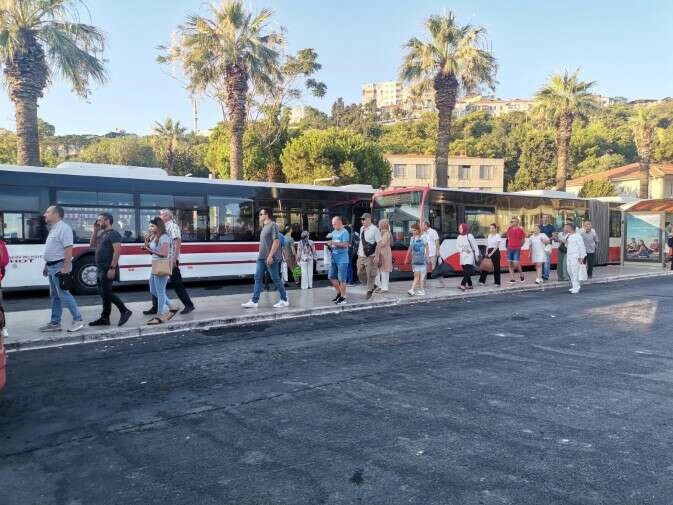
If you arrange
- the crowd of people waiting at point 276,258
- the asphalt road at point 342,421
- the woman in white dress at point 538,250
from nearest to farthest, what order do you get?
the asphalt road at point 342,421, the crowd of people waiting at point 276,258, the woman in white dress at point 538,250

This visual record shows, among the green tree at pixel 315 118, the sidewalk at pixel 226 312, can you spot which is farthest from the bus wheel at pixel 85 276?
the green tree at pixel 315 118

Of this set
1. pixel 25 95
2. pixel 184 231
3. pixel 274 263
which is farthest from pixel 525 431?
pixel 25 95

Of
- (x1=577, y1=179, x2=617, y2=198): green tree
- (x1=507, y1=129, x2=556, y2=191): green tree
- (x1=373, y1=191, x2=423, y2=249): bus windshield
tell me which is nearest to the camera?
(x1=373, y1=191, x2=423, y2=249): bus windshield

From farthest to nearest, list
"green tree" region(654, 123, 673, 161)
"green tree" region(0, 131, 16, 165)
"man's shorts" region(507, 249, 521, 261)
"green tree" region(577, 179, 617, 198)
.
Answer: "green tree" region(654, 123, 673, 161) → "green tree" region(577, 179, 617, 198) → "green tree" region(0, 131, 16, 165) → "man's shorts" region(507, 249, 521, 261)

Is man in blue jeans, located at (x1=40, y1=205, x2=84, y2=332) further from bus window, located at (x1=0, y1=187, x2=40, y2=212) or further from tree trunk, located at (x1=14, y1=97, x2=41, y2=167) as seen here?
tree trunk, located at (x1=14, y1=97, x2=41, y2=167)

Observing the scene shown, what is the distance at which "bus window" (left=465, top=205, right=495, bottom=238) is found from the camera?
17.2 meters

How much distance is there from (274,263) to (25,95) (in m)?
15.3

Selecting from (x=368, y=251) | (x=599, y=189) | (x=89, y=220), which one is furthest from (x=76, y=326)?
(x=599, y=189)

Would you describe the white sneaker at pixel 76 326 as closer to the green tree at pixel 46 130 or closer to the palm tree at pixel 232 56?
the palm tree at pixel 232 56

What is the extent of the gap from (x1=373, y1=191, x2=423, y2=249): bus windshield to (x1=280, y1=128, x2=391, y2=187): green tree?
24602 millimetres

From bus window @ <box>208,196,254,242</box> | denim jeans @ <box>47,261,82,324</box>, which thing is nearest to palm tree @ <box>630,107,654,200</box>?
bus window @ <box>208,196,254,242</box>

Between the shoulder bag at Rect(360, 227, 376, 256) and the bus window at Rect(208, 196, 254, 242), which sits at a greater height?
the bus window at Rect(208, 196, 254, 242)

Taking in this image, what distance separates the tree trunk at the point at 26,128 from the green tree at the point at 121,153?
48.9 meters

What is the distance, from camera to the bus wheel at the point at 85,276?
12.9m
